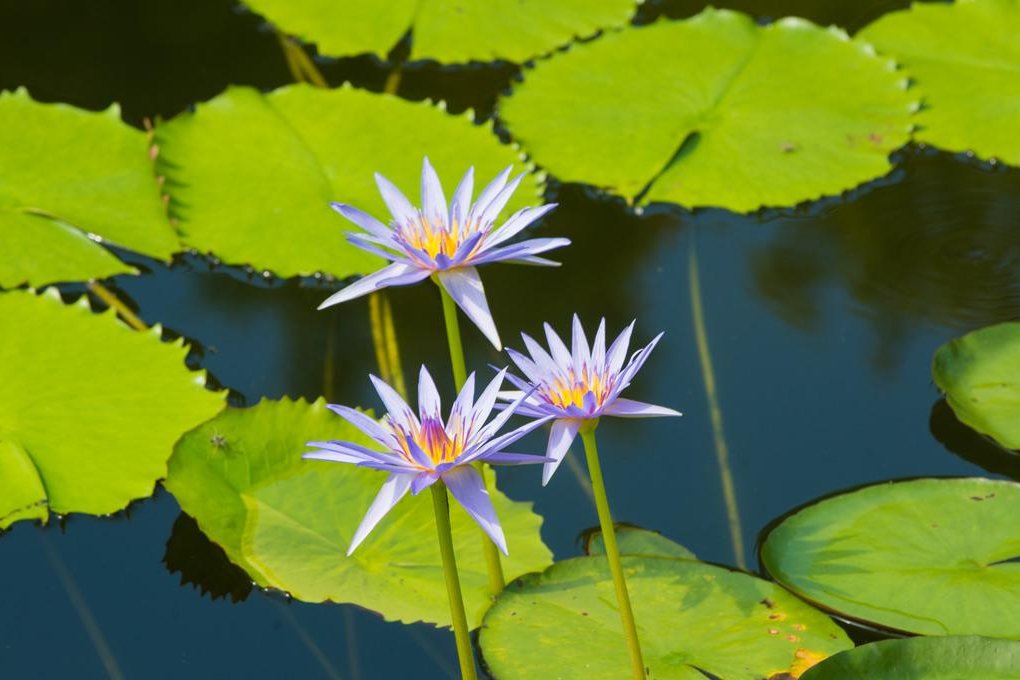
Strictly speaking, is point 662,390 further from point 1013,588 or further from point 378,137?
point 378,137

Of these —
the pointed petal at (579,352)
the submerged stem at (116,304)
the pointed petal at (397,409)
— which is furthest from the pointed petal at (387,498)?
the submerged stem at (116,304)

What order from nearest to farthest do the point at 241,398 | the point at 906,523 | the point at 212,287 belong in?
1. the point at 906,523
2. the point at 241,398
3. the point at 212,287

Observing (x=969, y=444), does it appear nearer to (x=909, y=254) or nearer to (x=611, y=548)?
(x=909, y=254)

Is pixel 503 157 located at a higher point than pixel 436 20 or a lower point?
lower

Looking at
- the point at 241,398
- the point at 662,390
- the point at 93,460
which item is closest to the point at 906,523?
the point at 662,390

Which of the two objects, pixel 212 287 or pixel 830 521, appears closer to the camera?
pixel 830 521
